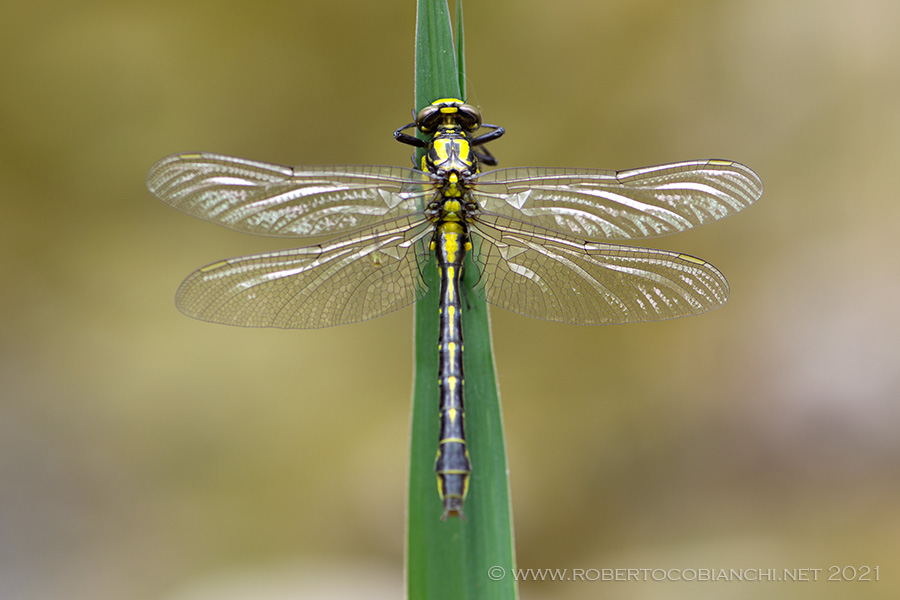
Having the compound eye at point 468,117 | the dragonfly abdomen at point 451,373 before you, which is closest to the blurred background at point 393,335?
the compound eye at point 468,117

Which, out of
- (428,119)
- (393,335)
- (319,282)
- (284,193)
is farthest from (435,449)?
(393,335)

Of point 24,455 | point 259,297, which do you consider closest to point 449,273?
point 259,297

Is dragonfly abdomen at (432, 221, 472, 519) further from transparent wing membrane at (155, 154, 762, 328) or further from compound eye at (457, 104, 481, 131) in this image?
compound eye at (457, 104, 481, 131)

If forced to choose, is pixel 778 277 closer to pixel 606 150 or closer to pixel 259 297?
pixel 606 150

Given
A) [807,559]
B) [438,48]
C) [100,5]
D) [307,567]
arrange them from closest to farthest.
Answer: [438,48]
[807,559]
[307,567]
[100,5]

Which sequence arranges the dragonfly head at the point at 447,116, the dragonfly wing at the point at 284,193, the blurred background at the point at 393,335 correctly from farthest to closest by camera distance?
the blurred background at the point at 393,335 → the dragonfly head at the point at 447,116 → the dragonfly wing at the point at 284,193

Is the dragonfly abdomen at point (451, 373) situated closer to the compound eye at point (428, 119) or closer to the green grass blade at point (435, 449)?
the green grass blade at point (435, 449)
